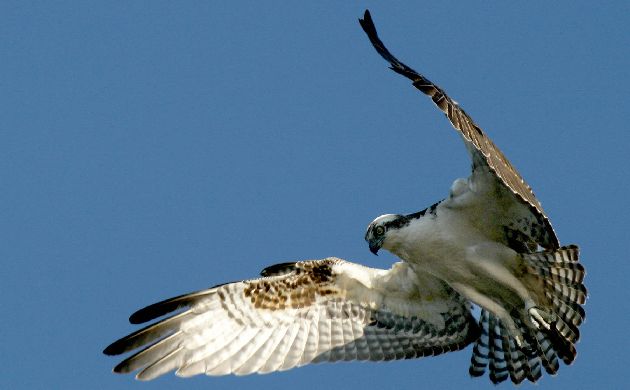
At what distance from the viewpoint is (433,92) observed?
921 centimetres

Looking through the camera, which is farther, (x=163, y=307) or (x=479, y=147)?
(x=163, y=307)

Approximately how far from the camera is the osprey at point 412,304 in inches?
421

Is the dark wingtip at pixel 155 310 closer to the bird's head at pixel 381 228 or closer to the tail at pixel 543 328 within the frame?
the bird's head at pixel 381 228

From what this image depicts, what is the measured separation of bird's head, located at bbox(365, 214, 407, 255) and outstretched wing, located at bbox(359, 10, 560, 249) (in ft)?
3.85

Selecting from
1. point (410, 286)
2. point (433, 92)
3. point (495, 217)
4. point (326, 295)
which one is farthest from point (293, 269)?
point (433, 92)

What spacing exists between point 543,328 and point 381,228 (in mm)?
1859

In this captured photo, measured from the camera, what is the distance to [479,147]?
916cm

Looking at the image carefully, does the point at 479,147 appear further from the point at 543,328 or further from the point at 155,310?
the point at 155,310

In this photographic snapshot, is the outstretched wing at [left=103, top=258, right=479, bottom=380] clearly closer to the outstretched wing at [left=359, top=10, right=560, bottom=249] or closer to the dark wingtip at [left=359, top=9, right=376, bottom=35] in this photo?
the outstretched wing at [left=359, top=10, right=560, bottom=249]

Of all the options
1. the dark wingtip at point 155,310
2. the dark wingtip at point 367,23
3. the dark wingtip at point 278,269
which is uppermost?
the dark wingtip at point 367,23

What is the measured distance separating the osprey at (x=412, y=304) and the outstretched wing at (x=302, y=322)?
0.4 inches

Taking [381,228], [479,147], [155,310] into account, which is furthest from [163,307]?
[479,147]

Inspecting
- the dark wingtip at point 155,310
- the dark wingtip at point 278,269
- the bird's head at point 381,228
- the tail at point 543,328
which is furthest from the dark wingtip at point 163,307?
the tail at point 543,328

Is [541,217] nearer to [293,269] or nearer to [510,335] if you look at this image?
[510,335]
